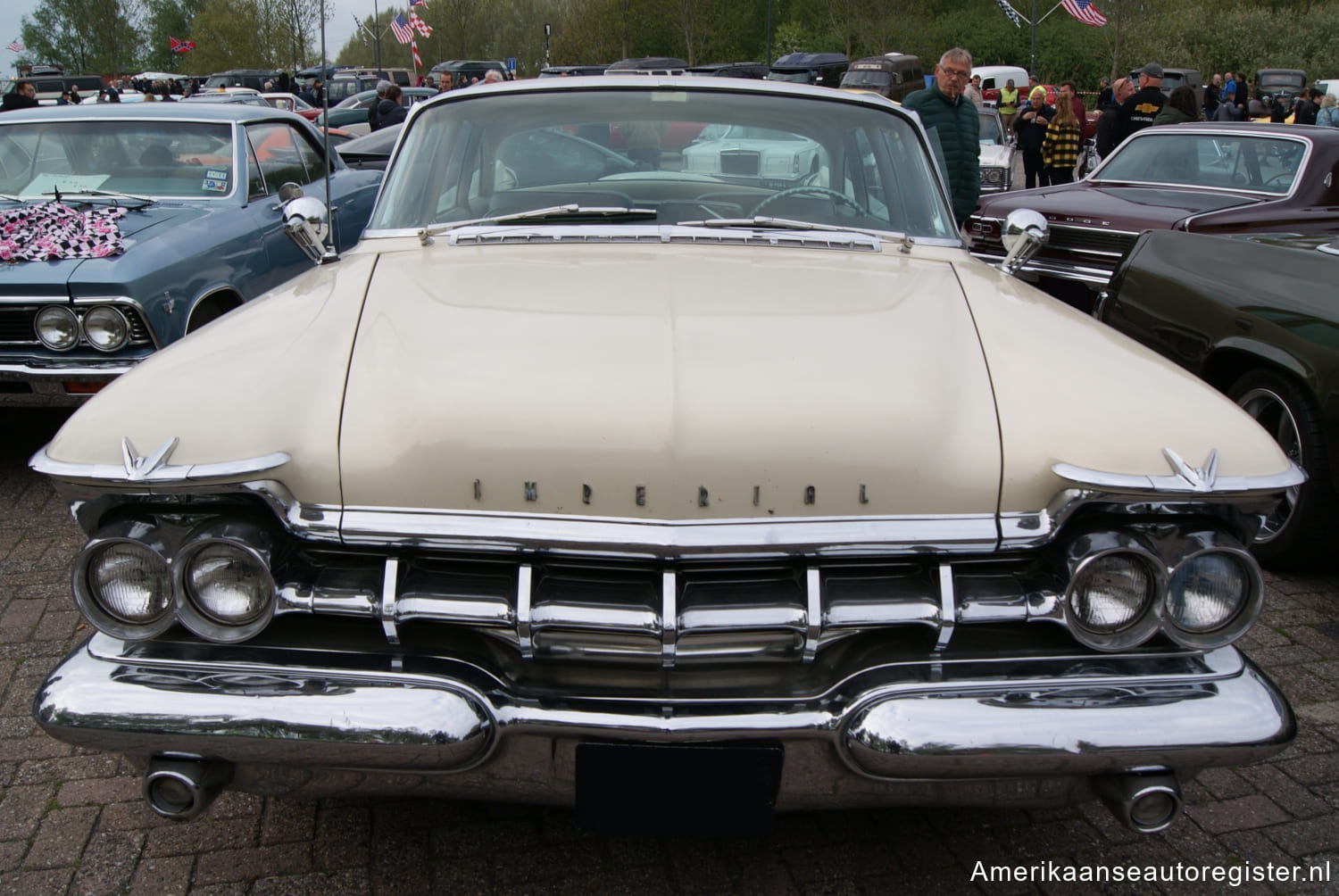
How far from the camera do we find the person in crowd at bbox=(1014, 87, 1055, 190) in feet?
44.7

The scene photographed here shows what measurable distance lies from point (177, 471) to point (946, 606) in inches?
54.8

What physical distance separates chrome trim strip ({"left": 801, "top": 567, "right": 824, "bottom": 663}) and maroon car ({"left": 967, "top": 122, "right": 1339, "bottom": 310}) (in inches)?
194

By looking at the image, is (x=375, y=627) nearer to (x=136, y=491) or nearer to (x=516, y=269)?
(x=136, y=491)

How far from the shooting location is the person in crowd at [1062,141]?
487 inches

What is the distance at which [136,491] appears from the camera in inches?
76.0

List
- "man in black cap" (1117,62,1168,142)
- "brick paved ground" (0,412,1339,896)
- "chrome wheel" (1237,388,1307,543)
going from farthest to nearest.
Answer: "man in black cap" (1117,62,1168,142) < "chrome wheel" (1237,388,1307,543) < "brick paved ground" (0,412,1339,896)

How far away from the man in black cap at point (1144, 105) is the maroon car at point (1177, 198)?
10.5ft

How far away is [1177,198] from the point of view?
730 centimetres

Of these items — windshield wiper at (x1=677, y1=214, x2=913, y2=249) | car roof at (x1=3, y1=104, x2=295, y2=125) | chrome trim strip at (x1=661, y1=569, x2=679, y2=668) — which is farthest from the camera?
car roof at (x1=3, y1=104, x2=295, y2=125)

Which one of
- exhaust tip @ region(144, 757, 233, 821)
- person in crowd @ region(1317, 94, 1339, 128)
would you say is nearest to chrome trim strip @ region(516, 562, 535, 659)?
exhaust tip @ region(144, 757, 233, 821)

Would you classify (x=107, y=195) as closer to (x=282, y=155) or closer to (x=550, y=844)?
(x=282, y=155)

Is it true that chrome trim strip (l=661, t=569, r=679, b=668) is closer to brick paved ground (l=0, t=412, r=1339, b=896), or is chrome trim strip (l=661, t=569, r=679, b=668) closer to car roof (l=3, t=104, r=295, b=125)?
brick paved ground (l=0, t=412, r=1339, b=896)

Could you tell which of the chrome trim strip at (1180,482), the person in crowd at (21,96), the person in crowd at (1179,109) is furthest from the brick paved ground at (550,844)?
the person in crowd at (21,96)

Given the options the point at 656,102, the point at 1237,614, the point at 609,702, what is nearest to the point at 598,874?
the point at 609,702
